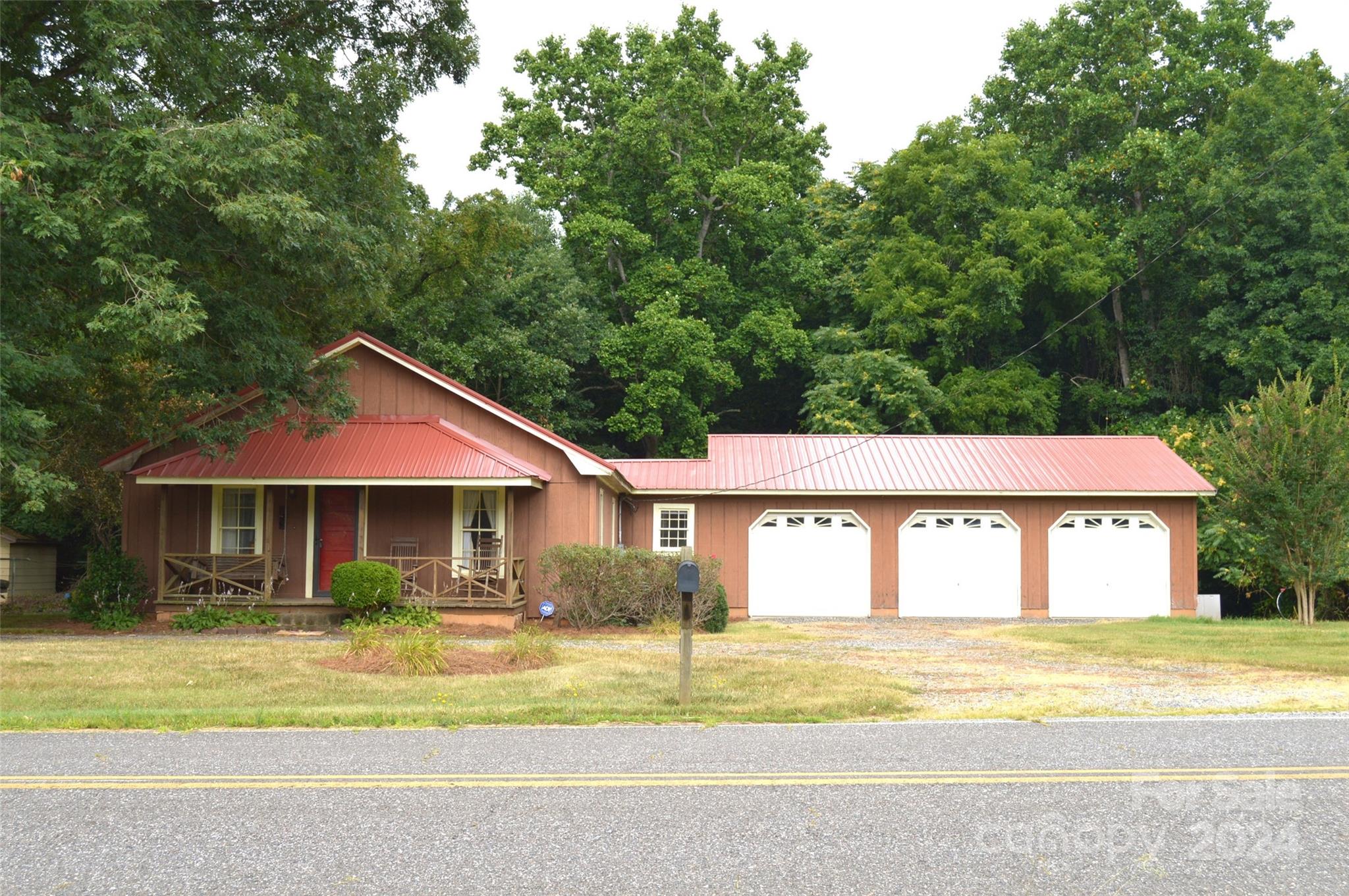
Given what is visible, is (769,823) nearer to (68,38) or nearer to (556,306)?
(68,38)

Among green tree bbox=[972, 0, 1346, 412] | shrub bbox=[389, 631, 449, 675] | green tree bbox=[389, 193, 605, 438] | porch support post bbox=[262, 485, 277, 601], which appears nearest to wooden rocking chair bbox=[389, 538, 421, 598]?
porch support post bbox=[262, 485, 277, 601]

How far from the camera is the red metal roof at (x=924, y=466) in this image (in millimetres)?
23375

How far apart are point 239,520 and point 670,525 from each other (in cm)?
872

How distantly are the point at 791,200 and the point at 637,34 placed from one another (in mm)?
7615

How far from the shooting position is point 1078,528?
23641 millimetres

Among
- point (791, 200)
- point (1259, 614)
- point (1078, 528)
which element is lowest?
point (1259, 614)

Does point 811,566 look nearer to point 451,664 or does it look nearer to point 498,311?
point 451,664

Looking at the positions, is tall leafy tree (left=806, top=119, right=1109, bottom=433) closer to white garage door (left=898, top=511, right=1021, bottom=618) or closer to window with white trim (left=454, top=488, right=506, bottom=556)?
white garage door (left=898, top=511, right=1021, bottom=618)

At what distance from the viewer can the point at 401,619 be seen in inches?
723

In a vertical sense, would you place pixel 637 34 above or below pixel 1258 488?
above

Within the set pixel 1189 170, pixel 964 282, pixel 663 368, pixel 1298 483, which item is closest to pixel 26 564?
pixel 663 368

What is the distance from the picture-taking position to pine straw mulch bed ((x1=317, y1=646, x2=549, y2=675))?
1209cm

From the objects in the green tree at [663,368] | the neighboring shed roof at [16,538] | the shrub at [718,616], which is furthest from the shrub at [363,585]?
the green tree at [663,368]

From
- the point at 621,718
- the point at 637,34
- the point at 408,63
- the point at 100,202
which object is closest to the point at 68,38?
the point at 100,202
